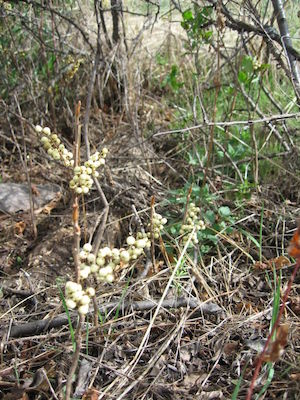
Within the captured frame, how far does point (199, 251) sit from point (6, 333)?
0.88m

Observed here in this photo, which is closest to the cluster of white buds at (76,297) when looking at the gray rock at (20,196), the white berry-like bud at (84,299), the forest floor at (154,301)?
the white berry-like bud at (84,299)

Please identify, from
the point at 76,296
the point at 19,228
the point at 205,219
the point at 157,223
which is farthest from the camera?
the point at 19,228

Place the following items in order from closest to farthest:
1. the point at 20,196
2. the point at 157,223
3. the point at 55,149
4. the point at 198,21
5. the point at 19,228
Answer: the point at 55,149 → the point at 157,223 → the point at 198,21 → the point at 19,228 → the point at 20,196

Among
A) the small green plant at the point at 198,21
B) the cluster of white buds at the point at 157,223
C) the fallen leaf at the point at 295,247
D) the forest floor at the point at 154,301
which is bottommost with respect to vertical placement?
the forest floor at the point at 154,301

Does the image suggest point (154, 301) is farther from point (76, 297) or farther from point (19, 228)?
point (19, 228)

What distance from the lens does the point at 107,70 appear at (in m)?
3.14

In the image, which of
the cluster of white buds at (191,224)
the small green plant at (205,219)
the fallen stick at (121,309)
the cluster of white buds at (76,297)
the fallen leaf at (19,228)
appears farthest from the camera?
the fallen leaf at (19,228)

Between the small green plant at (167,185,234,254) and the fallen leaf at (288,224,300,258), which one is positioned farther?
the small green plant at (167,185,234,254)

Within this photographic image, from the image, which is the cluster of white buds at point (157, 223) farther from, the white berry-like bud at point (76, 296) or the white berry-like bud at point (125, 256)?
the white berry-like bud at point (76, 296)

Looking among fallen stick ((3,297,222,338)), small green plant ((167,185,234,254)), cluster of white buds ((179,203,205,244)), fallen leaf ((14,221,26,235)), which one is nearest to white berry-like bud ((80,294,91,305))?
fallen stick ((3,297,222,338))

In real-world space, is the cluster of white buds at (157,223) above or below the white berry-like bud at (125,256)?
below

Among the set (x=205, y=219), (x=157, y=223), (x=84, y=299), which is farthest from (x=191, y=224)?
(x=84, y=299)

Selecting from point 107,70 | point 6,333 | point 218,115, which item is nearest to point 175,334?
point 6,333

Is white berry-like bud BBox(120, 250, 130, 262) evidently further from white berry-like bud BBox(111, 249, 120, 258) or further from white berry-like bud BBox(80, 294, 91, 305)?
white berry-like bud BBox(80, 294, 91, 305)
